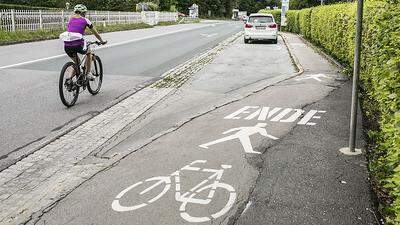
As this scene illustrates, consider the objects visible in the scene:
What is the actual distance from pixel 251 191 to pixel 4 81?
814cm

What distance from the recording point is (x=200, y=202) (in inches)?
171

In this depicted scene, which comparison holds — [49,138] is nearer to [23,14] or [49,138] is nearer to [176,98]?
[176,98]

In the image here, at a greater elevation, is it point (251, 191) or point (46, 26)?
point (46, 26)

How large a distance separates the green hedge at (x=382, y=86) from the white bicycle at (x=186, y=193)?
4.79ft

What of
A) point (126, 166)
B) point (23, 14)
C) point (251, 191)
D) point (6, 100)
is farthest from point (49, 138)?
point (23, 14)

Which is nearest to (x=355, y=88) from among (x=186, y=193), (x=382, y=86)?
(x=382, y=86)

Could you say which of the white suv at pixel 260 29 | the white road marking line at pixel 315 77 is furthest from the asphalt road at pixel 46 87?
the white suv at pixel 260 29

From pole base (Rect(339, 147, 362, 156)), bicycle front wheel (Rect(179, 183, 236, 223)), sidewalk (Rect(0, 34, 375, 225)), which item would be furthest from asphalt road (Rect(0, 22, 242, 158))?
pole base (Rect(339, 147, 362, 156))

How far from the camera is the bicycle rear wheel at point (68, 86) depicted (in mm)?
8203

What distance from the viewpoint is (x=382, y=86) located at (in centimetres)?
483

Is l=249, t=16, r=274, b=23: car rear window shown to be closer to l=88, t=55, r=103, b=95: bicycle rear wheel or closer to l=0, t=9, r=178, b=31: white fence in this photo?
l=0, t=9, r=178, b=31: white fence

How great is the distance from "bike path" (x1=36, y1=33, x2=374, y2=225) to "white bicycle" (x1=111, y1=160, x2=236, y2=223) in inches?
0.6

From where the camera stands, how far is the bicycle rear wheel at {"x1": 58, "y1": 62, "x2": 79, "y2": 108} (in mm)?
8203

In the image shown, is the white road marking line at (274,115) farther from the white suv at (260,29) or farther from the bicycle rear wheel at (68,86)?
the white suv at (260,29)
